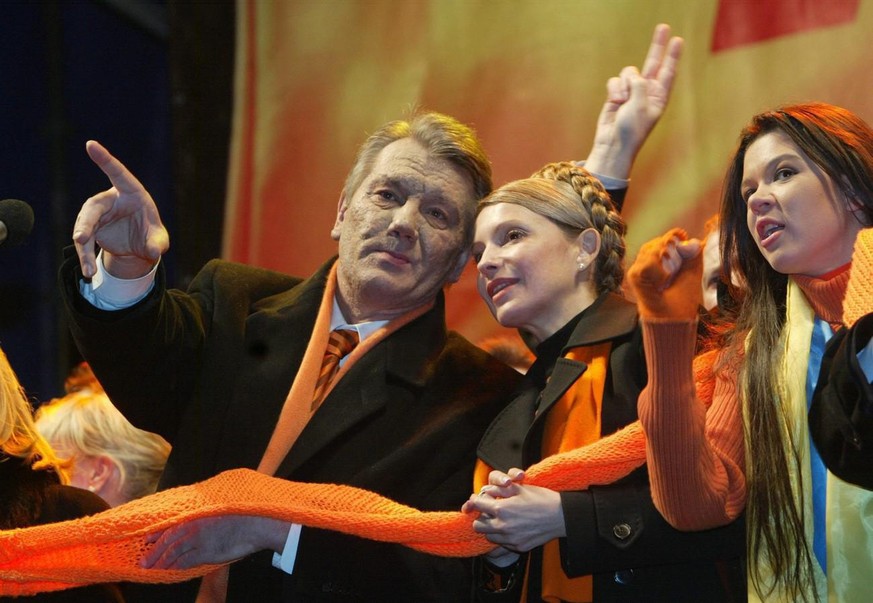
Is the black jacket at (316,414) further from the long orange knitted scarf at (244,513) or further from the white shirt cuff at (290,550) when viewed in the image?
the long orange knitted scarf at (244,513)

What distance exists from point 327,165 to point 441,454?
2.38 m

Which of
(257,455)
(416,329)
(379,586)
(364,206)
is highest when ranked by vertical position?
(364,206)

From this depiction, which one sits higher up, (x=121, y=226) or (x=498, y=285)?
(x=121, y=226)

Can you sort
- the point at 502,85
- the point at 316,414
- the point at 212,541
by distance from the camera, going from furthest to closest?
the point at 502,85
the point at 316,414
the point at 212,541

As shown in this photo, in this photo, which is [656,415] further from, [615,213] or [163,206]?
[163,206]

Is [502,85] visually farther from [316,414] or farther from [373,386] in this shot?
[316,414]

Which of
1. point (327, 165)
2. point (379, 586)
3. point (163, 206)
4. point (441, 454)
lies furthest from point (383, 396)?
point (163, 206)

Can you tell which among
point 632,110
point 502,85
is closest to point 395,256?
point 632,110

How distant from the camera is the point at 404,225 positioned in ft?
11.3

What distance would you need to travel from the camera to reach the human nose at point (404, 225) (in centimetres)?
345

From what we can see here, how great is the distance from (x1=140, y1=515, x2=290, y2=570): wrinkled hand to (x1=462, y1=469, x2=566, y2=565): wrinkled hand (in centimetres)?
58

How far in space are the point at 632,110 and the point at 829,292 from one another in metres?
1.18

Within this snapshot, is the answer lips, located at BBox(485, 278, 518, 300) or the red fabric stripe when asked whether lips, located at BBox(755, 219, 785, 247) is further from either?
the red fabric stripe

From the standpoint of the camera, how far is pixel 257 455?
321 cm
